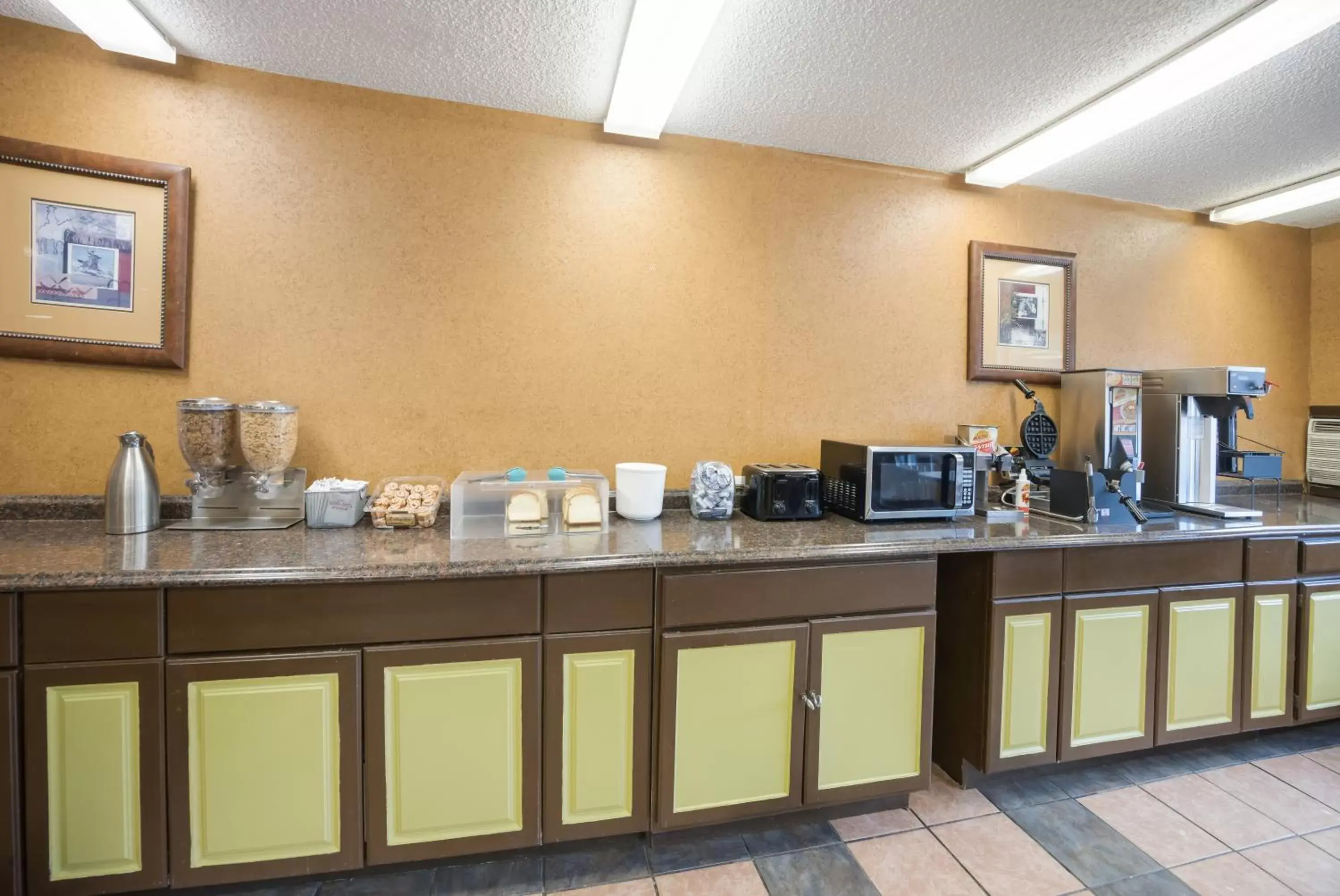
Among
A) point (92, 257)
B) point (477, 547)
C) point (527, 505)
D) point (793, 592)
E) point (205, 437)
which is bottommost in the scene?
point (793, 592)

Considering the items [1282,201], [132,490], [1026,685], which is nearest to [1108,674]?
[1026,685]

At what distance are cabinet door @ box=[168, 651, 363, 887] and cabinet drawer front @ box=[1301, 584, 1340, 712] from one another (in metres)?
3.48

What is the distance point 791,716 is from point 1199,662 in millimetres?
1680

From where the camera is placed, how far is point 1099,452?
2.52 meters

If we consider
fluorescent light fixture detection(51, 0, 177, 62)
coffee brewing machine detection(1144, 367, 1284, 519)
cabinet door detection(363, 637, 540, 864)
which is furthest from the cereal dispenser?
coffee brewing machine detection(1144, 367, 1284, 519)

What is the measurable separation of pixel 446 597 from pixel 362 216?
1.46 metres

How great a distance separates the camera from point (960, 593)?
212 centimetres

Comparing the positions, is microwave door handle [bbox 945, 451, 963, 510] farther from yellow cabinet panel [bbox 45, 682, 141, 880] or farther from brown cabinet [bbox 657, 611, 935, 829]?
yellow cabinet panel [bbox 45, 682, 141, 880]

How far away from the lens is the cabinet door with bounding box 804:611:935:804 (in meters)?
1.82

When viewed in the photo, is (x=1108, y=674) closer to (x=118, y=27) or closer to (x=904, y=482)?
(x=904, y=482)

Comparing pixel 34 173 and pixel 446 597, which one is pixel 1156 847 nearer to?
pixel 446 597

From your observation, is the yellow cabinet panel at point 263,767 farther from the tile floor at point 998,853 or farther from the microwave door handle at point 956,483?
the microwave door handle at point 956,483

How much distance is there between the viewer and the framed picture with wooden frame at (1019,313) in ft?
8.95

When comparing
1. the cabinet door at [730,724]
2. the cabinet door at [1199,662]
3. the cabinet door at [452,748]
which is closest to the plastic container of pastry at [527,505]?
the cabinet door at [452,748]
